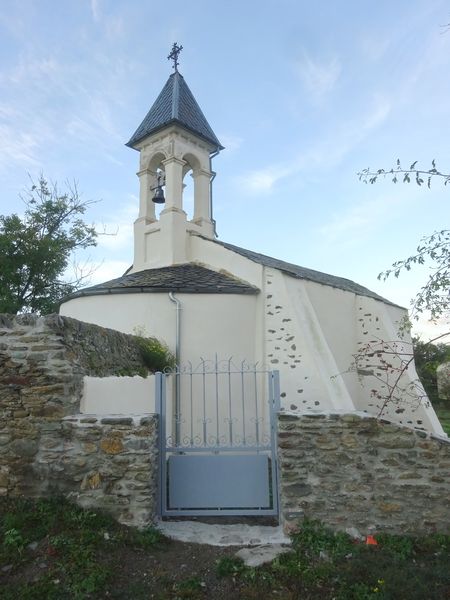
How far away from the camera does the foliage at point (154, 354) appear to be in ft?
26.8

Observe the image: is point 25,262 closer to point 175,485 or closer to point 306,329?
point 306,329

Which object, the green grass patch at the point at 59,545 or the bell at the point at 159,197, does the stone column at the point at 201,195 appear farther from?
the green grass patch at the point at 59,545

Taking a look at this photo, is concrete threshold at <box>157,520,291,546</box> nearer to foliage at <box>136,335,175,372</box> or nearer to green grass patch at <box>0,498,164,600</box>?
green grass patch at <box>0,498,164,600</box>

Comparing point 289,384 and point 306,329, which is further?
point 306,329

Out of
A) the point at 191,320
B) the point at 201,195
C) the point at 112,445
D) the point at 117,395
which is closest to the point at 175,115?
the point at 201,195

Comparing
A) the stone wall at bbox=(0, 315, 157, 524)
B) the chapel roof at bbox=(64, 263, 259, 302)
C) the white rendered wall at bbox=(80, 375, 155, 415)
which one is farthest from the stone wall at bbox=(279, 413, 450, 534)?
the chapel roof at bbox=(64, 263, 259, 302)

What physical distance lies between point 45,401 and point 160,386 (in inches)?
48.2

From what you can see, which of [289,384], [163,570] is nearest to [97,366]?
[163,570]

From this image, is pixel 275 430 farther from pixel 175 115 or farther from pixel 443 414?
pixel 443 414

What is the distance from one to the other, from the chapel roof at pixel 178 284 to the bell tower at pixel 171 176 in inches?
36.1

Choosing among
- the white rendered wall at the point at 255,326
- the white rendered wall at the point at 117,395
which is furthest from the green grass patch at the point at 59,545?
the white rendered wall at the point at 255,326

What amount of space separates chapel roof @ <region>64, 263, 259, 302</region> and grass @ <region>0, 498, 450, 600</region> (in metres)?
5.05

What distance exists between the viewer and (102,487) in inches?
181

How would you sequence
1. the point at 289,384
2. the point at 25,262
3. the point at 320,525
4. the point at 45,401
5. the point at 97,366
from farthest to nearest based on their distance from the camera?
the point at 25,262
the point at 289,384
the point at 97,366
the point at 45,401
the point at 320,525
